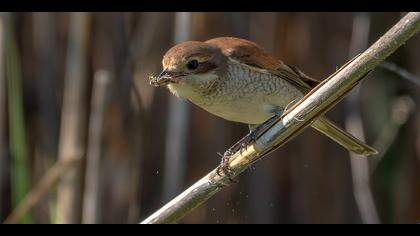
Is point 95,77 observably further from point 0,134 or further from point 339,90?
point 339,90

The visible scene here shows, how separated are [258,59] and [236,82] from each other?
12cm

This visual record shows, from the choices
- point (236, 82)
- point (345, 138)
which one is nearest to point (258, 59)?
point (236, 82)

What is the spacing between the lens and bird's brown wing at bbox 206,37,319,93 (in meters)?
2.57

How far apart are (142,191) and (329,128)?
103 cm

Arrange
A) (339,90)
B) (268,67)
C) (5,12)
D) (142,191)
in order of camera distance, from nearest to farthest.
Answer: (339,90) → (268,67) → (5,12) → (142,191)

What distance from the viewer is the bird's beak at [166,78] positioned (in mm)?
2301

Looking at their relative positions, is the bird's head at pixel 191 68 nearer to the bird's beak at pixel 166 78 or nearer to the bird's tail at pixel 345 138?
the bird's beak at pixel 166 78

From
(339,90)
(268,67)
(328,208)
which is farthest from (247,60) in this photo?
(328,208)

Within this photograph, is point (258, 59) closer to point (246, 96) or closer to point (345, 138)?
point (246, 96)

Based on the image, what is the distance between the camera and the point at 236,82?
253cm

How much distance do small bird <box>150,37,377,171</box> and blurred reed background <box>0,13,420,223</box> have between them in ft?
1.84

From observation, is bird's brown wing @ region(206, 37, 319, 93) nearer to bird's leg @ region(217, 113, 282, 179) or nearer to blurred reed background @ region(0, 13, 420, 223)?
bird's leg @ region(217, 113, 282, 179)

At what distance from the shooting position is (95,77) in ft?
10.4

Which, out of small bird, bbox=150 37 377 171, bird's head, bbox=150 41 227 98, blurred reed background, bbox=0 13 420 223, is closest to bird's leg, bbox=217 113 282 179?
small bird, bbox=150 37 377 171
